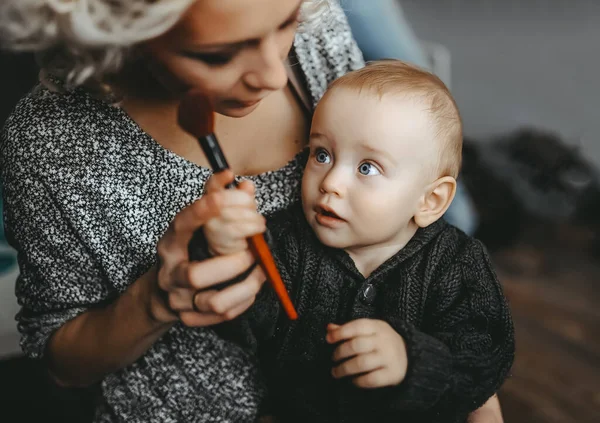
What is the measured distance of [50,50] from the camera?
2.42 feet

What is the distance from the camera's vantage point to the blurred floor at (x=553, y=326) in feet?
6.01

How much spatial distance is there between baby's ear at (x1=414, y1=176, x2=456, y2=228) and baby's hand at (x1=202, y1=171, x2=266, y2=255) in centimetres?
30

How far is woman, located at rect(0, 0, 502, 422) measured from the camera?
2.11 ft

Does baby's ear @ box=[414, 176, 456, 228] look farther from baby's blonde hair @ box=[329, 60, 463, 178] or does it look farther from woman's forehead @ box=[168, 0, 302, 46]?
woman's forehead @ box=[168, 0, 302, 46]

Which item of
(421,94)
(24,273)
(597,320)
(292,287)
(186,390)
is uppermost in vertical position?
(421,94)

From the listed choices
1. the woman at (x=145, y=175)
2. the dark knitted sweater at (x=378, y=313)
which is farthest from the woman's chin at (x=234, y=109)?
the dark knitted sweater at (x=378, y=313)

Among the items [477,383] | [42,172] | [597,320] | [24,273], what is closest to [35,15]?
[42,172]

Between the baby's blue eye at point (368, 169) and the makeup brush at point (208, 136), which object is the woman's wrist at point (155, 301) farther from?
the baby's blue eye at point (368, 169)

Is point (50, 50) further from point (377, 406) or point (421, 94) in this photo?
point (377, 406)

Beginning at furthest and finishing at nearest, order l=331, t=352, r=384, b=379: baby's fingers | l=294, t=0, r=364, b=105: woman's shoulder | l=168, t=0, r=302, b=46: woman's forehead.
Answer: l=294, t=0, r=364, b=105: woman's shoulder → l=331, t=352, r=384, b=379: baby's fingers → l=168, t=0, r=302, b=46: woman's forehead

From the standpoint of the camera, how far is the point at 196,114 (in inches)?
24.7

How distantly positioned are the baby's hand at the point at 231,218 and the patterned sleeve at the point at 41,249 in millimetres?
285

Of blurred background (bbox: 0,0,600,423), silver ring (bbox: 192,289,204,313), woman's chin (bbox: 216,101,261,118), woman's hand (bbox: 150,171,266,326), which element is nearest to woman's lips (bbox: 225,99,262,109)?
woman's chin (bbox: 216,101,261,118)

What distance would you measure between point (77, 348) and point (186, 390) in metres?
0.17
